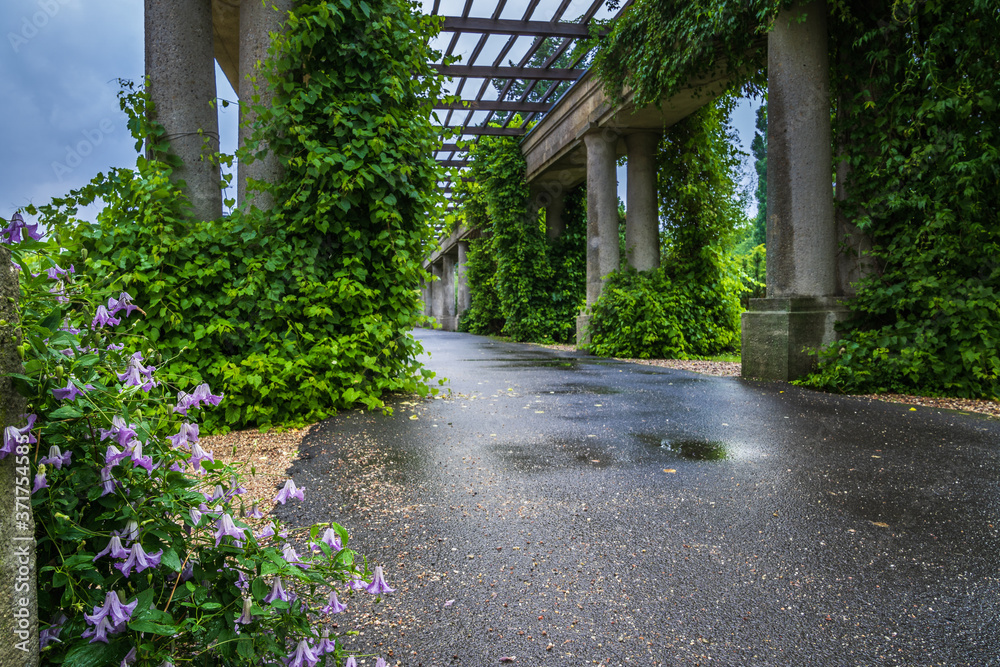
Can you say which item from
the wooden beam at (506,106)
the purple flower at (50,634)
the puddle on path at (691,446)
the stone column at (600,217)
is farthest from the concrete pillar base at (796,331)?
the wooden beam at (506,106)

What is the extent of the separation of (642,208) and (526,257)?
15.4ft

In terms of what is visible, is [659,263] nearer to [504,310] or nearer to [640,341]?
[640,341]

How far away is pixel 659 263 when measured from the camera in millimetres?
10688

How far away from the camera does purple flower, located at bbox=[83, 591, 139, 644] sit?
2.84 feet

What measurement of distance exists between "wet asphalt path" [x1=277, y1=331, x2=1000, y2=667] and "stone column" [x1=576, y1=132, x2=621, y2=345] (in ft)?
24.1

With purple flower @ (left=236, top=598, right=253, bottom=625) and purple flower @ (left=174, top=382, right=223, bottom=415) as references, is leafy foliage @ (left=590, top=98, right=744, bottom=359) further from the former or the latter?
purple flower @ (left=236, top=598, right=253, bottom=625)

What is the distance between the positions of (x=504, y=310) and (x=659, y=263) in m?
5.74

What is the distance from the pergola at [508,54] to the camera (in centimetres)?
1011

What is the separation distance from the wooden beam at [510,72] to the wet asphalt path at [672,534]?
9755 mm

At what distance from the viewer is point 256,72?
4.29m

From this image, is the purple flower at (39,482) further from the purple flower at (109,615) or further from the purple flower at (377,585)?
the purple flower at (377,585)

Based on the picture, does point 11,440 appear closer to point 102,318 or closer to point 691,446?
point 102,318

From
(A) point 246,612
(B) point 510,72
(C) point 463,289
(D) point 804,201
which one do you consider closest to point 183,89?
(A) point 246,612

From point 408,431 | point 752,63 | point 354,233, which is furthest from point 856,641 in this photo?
point 752,63
